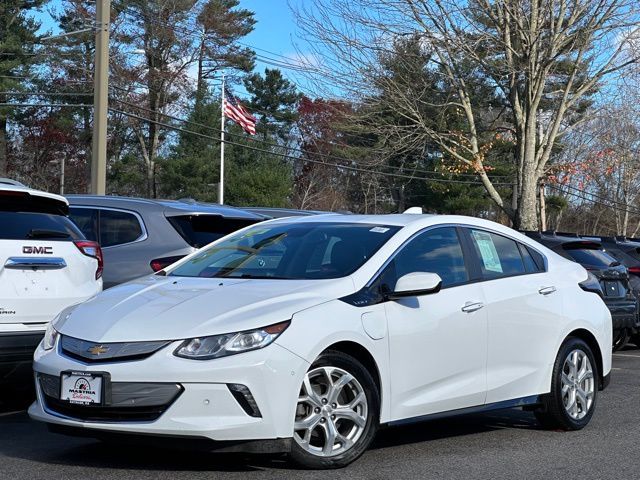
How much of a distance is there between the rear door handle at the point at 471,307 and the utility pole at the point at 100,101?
13.9 m

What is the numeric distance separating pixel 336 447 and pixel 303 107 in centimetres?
5555

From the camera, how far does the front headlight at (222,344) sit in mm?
5238

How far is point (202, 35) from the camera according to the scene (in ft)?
176

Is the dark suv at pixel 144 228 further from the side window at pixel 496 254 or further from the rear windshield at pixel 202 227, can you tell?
the side window at pixel 496 254

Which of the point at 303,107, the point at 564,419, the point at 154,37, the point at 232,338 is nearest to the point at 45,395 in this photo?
the point at 232,338

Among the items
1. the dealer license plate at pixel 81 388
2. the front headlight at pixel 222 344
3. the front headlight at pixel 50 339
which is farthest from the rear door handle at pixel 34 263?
the front headlight at pixel 222 344

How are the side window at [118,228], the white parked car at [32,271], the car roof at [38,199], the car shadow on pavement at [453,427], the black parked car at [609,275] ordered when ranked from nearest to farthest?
1. the car shadow on pavement at [453,427]
2. the white parked car at [32,271]
3. the car roof at [38,199]
4. the side window at [118,228]
5. the black parked car at [609,275]

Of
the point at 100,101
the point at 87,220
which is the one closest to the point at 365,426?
the point at 87,220

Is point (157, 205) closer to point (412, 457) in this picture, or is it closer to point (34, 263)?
point (34, 263)

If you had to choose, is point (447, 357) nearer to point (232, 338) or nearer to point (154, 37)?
point (232, 338)

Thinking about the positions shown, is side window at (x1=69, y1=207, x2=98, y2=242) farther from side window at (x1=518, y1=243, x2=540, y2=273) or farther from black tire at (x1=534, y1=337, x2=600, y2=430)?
black tire at (x1=534, y1=337, x2=600, y2=430)

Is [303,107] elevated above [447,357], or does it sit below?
above

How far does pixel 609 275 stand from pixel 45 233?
828cm

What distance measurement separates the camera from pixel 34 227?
7.37 metres
